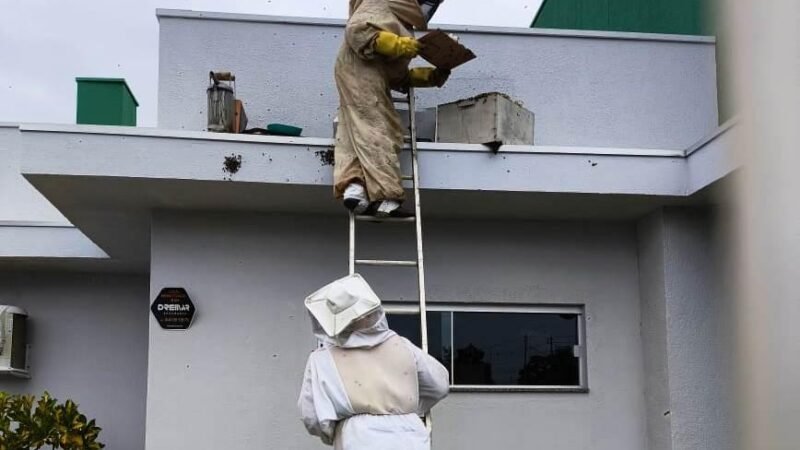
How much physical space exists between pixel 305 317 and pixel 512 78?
2.20 meters

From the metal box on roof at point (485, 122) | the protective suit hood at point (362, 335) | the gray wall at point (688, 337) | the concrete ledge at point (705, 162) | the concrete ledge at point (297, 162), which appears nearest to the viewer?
the protective suit hood at point (362, 335)

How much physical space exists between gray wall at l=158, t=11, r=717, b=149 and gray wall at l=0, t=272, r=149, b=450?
3043 mm

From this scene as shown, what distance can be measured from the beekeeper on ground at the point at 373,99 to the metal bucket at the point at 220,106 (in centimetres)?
77

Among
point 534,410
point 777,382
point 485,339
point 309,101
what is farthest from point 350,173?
point 777,382

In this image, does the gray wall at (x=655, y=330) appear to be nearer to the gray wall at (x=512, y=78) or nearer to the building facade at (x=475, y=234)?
the building facade at (x=475, y=234)

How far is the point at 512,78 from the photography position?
6535mm

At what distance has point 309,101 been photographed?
6301 mm

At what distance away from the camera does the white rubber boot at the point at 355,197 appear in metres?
5.12

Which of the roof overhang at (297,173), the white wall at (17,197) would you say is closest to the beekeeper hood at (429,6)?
the roof overhang at (297,173)

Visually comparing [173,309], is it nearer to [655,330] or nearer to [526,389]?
[526,389]

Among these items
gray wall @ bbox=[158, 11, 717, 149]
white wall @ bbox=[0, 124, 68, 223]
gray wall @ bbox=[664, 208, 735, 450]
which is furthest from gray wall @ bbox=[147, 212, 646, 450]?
white wall @ bbox=[0, 124, 68, 223]

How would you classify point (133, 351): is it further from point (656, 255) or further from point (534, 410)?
point (656, 255)

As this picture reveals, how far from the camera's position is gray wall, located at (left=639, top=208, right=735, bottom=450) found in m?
5.82

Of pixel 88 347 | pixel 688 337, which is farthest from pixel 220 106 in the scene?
pixel 88 347
